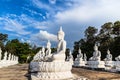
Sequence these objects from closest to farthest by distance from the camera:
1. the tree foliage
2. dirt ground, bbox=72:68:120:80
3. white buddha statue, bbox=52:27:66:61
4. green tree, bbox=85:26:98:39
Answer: white buddha statue, bbox=52:27:66:61 → dirt ground, bbox=72:68:120:80 → the tree foliage → green tree, bbox=85:26:98:39

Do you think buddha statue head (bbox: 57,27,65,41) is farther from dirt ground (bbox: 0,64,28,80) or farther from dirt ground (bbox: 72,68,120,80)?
dirt ground (bbox: 0,64,28,80)

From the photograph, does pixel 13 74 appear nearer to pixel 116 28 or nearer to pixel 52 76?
pixel 52 76

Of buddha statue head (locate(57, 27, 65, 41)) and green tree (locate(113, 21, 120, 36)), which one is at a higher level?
green tree (locate(113, 21, 120, 36))

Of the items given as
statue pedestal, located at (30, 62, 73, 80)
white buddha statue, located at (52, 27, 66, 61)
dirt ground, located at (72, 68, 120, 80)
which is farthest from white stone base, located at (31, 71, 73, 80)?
dirt ground, located at (72, 68, 120, 80)

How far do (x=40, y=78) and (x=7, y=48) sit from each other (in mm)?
58537

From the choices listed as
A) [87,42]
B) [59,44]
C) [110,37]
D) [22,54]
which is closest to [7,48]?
[22,54]

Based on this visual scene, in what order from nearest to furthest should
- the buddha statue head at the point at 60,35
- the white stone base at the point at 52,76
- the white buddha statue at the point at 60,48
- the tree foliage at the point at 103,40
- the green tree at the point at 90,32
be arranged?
1. the white stone base at the point at 52,76
2. the white buddha statue at the point at 60,48
3. the buddha statue head at the point at 60,35
4. the tree foliage at the point at 103,40
5. the green tree at the point at 90,32

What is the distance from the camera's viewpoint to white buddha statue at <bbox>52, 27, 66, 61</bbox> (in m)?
10.9

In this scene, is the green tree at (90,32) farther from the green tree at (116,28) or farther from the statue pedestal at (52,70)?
the statue pedestal at (52,70)

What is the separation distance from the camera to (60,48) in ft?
37.6

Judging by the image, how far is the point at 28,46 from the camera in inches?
2726

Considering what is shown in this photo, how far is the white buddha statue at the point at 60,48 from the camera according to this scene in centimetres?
1095

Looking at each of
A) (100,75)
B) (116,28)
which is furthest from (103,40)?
(100,75)

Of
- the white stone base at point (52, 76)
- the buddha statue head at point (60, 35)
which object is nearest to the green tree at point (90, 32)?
the buddha statue head at point (60, 35)
